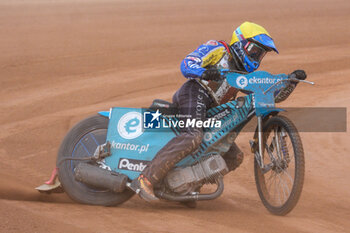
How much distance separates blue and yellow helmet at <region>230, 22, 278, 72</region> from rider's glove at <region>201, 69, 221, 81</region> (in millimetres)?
596

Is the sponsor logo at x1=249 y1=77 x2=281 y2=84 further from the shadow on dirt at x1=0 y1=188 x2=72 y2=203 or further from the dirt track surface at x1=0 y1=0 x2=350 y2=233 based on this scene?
the shadow on dirt at x1=0 y1=188 x2=72 y2=203

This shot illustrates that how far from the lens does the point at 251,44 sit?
6273 mm

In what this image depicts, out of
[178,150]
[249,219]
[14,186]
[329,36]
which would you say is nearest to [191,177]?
[178,150]

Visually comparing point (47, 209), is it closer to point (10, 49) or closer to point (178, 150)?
point (178, 150)

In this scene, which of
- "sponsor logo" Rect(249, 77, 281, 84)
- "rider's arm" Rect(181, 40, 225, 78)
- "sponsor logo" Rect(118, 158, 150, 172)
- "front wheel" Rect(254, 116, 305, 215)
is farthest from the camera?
"sponsor logo" Rect(118, 158, 150, 172)

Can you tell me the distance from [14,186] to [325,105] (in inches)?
263

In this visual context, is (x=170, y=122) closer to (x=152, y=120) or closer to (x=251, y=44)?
(x=152, y=120)

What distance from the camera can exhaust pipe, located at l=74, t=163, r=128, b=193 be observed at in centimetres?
625

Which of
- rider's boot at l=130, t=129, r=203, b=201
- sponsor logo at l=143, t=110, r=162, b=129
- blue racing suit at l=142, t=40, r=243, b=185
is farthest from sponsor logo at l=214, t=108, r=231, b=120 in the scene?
sponsor logo at l=143, t=110, r=162, b=129

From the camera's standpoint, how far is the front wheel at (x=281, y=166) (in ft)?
18.9

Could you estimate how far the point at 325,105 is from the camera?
11.5 metres

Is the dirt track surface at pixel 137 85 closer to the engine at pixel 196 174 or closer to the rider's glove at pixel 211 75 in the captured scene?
the engine at pixel 196 174

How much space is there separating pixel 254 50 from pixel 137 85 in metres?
7.74

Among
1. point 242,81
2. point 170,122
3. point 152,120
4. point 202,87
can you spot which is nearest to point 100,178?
point 152,120
